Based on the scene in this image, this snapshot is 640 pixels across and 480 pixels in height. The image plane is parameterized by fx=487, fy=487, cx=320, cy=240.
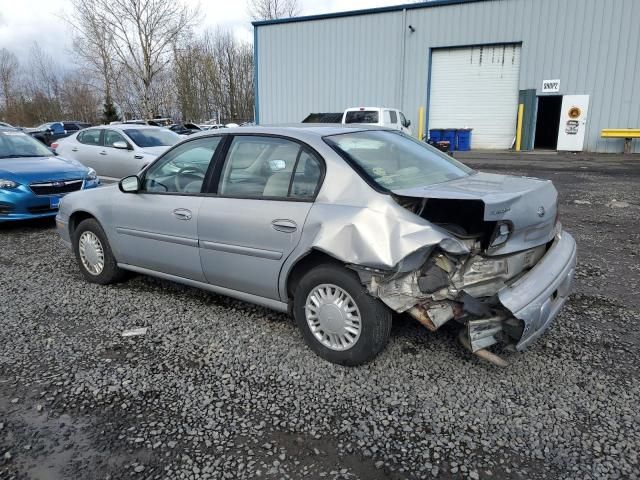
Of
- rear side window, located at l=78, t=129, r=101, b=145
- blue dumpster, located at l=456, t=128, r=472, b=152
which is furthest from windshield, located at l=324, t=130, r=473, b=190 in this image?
blue dumpster, located at l=456, t=128, r=472, b=152

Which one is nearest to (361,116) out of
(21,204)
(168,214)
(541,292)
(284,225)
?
(21,204)

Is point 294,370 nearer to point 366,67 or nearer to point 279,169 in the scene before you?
point 279,169

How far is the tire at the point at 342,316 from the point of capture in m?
3.01

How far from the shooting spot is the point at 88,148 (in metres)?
11.1

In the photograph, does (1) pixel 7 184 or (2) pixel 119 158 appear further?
(2) pixel 119 158

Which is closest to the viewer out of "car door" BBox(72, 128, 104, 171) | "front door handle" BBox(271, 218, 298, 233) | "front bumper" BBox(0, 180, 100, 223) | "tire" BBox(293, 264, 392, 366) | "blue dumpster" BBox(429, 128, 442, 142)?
"tire" BBox(293, 264, 392, 366)

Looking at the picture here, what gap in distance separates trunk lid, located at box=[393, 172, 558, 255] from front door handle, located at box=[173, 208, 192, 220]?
1.76 metres

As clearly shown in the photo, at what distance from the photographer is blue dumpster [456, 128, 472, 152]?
75.6 ft

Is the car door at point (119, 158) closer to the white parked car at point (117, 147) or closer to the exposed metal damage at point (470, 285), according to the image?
the white parked car at point (117, 147)

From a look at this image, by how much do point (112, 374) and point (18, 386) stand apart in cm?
55

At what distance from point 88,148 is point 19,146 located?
272cm

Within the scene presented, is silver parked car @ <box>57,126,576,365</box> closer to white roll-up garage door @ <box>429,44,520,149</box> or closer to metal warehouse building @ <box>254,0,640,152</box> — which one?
metal warehouse building @ <box>254,0,640,152</box>

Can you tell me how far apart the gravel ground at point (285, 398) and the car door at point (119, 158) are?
243 inches

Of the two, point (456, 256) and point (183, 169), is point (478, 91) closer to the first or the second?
point (183, 169)
